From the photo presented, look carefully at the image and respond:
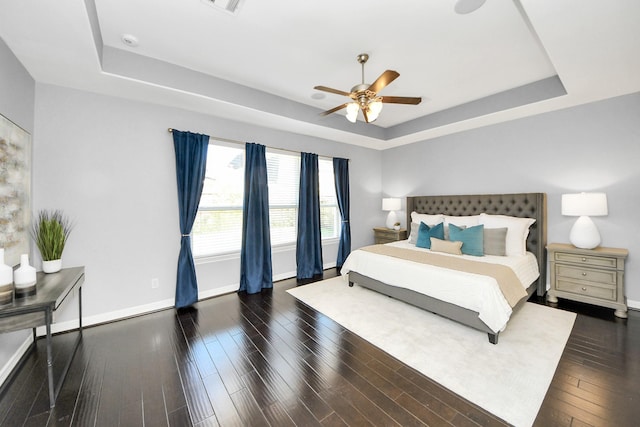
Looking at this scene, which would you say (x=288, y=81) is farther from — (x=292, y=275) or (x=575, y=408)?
(x=575, y=408)

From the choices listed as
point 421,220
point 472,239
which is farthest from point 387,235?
point 472,239

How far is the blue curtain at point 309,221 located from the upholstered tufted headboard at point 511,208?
2099mm

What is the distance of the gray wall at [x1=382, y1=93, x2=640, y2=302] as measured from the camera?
3.01 meters

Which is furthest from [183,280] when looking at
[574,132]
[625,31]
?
[574,132]

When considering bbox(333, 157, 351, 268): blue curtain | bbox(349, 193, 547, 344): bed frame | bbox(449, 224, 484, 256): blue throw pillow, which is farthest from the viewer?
bbox(333, 157, 351, 268): blue curtain

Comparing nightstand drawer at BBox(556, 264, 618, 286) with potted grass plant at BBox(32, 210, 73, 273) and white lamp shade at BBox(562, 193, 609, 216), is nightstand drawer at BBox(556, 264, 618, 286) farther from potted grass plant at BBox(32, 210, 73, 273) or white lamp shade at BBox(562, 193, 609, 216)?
potted grass plant at BBox(32, 210, 73, 273)

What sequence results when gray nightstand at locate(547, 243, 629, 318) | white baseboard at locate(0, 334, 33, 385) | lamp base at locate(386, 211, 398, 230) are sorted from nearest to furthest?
A: 1. white baseboard at locate(0, 334, 33, 385)
2. gray nightstand at locate(547, 243, 629, 318)
3. lamp base at locate(386, 211, 398, 230)

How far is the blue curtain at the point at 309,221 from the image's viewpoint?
4.40m

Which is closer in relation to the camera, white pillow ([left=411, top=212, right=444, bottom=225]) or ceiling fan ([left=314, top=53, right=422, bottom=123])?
ceiling fan ([left=314, top=53, right=422, bottom=123])

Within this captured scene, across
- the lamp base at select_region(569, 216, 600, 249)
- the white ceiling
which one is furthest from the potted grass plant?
the lamp base at select_region(569, 216, 600, 249)

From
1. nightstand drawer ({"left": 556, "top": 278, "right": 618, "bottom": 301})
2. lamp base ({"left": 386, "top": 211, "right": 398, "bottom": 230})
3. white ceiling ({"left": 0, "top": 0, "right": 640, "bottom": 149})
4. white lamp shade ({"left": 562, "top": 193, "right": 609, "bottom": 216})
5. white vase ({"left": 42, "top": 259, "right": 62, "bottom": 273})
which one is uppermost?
white ceiling ({"left": 0, "top": 0, "right": 640, "bottom": 149})

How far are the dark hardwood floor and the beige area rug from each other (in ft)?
0.30

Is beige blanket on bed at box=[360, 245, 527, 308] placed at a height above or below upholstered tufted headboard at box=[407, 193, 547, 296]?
below

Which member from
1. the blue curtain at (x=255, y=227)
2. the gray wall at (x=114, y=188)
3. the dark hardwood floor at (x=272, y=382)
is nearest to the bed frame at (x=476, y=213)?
the dark hardwood floor at (x=272, y=382)
